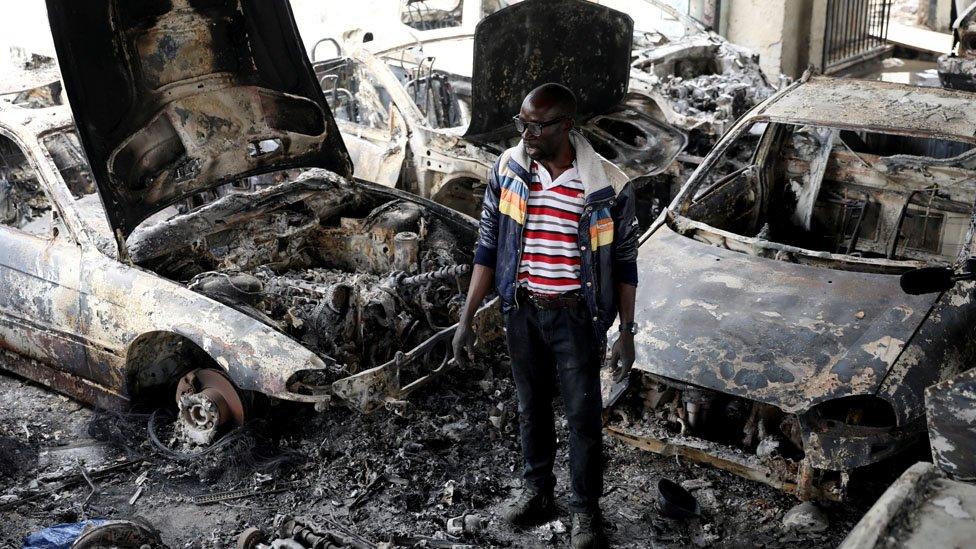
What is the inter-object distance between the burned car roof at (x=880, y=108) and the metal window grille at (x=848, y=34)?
8131 millimetres

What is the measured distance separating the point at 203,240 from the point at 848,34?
37.2 ft

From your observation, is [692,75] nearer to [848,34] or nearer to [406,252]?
[406,252]

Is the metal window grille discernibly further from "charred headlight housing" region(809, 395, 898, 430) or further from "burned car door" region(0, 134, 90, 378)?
"burned car door" region(0, 134, 90, 378)

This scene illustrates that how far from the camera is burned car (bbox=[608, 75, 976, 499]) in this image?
4.09m

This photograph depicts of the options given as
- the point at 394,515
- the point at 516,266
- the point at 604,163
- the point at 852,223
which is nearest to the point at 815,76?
the point at 852,223

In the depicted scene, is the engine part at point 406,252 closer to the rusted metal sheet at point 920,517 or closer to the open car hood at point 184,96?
the open car hood at point 184,96

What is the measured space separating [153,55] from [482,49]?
7.01 feet

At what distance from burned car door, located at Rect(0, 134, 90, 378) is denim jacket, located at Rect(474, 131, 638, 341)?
2651mm

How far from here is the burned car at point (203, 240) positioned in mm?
4797

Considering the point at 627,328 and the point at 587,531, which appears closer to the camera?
the point at 627,328

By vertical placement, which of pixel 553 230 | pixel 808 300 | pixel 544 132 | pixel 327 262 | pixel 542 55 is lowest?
pixel 327 262

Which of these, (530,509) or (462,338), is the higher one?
(462,338)

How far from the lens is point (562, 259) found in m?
3.86

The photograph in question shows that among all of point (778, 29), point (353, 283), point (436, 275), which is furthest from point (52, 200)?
point (778, 29)
